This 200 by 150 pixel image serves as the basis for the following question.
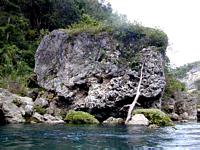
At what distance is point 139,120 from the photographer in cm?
2964

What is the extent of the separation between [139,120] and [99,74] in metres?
6.76

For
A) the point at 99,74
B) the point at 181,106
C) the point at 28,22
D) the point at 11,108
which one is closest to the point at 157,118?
the point at 99,74

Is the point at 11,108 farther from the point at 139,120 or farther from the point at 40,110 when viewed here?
the point at 139,120

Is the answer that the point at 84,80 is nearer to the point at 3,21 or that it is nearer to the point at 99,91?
the point at 99,91

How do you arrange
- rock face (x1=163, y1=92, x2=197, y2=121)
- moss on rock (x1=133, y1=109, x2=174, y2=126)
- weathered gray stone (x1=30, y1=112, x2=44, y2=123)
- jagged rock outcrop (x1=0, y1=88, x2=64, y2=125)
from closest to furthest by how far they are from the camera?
1. jagged rock outcrop (x1=0, y1=88, x2=64, y2=125)
2. moss on rock (x1=133, y1=109, x2=174, y2=126)
3. weathered gray stone (x1=30, y1=112, x2=44, y2=123)
4. rock face (x1=163, y1=92, x2=197, y2=121)

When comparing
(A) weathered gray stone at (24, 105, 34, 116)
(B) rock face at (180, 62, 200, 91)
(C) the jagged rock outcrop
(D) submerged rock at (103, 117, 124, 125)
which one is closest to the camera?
(C) the jagged rock outcrop

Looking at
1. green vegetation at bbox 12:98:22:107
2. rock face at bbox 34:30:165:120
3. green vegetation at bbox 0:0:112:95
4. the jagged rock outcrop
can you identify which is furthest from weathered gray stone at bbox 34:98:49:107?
green vegetation at bbox 0:0:112:95

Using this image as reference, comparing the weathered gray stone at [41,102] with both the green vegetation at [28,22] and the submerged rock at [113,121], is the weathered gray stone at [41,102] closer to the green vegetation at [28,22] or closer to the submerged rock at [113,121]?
the submerged rock at [113,121]

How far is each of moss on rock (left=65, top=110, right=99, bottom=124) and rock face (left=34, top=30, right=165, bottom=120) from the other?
6.60ft

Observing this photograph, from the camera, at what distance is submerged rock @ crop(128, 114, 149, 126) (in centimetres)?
2907

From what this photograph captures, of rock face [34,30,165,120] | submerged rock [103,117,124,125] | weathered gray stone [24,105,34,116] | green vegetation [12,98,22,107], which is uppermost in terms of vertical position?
rock face [34,30,165,120]

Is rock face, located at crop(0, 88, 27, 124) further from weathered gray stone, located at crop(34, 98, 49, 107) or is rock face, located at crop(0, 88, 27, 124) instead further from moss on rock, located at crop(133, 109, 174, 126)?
moss on rock, located at crop(133, 109, 174, 126)

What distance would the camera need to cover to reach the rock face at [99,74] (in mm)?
33531

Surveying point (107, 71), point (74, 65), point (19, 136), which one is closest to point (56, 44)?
point (74, 65)
